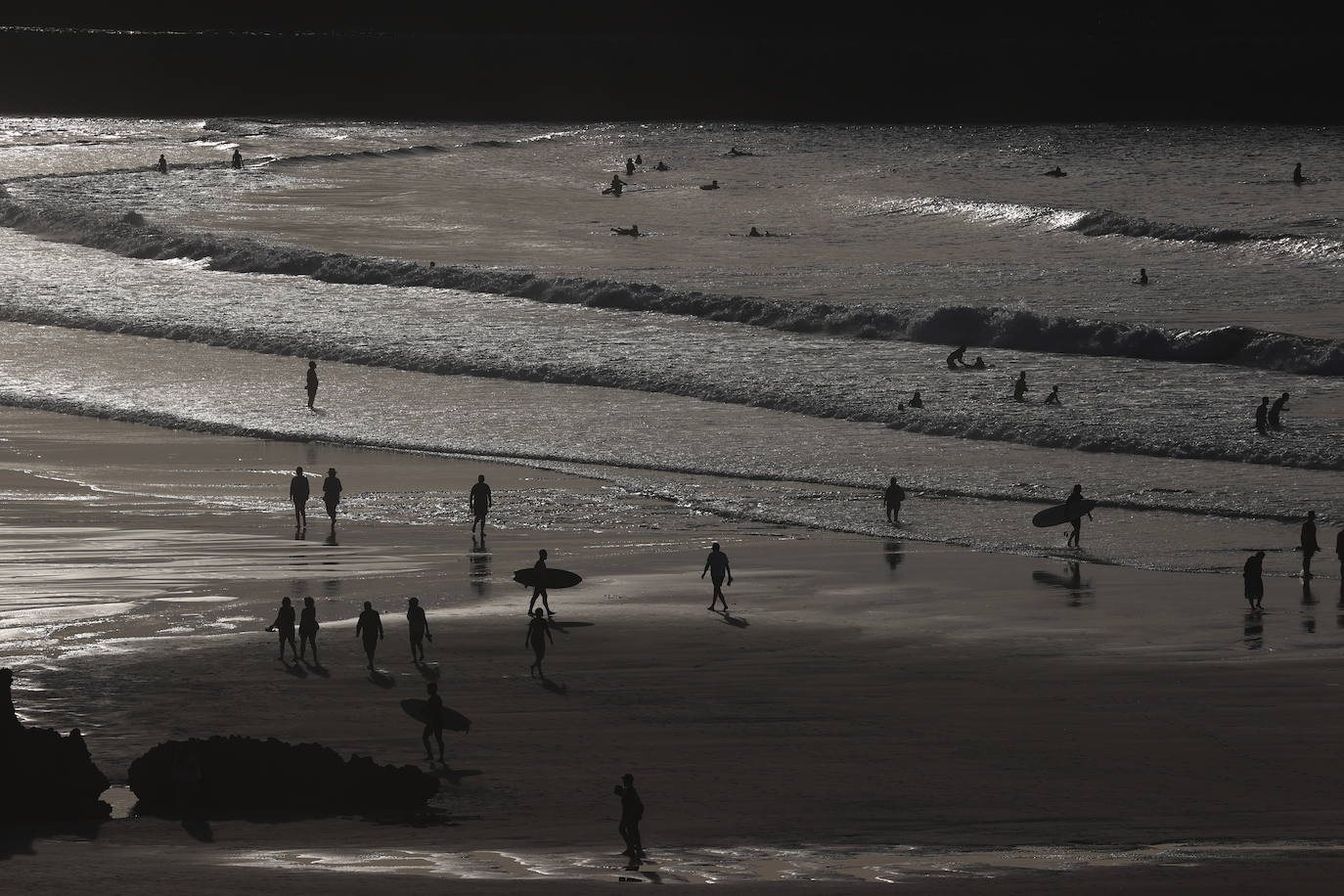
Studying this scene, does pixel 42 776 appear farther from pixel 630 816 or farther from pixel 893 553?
pixel 893 553

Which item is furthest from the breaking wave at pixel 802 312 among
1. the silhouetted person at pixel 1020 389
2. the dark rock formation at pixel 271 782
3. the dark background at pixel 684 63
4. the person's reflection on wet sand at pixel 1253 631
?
the dark background at pixel 684 63

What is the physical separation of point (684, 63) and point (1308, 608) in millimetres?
110640

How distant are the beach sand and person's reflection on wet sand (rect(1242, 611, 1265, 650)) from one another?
6cm

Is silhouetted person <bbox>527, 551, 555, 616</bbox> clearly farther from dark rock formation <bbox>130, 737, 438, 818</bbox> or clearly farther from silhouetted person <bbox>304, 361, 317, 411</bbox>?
silhouetted person <bbox>304, 361, 317, 411</bbox>

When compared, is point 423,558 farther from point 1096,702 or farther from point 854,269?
point 854,269

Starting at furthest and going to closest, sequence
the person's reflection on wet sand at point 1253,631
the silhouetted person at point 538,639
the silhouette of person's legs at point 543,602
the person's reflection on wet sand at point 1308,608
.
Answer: the silhouette of person's legs at point 543,602
the person's reflection on wet sand at point 1308,608
the person's reflection on wet sand at point 1253,631
the silhouetted person at point 538,639

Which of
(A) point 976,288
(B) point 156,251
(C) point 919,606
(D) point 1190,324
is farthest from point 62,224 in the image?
(C) point 919,606

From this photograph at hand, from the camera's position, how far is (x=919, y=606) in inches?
728

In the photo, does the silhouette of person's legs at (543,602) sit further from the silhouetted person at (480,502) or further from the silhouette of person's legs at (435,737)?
the silhouette of person's legs at (435,737)

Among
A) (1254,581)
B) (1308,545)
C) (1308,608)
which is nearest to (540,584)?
(1254,581)

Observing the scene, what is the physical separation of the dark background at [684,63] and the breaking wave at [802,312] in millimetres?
49428

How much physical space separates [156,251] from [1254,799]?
42583mm

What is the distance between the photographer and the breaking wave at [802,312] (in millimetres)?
35344

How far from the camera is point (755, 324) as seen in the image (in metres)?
39.7
